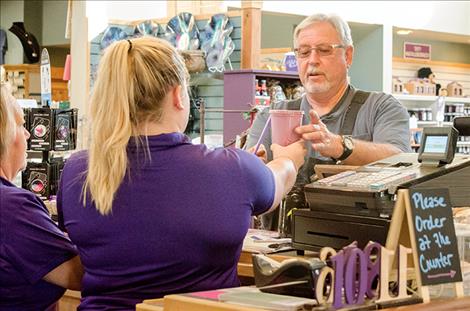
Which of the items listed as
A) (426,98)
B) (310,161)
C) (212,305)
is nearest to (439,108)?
(426,98)

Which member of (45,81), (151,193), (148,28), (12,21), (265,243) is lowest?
(265,243)

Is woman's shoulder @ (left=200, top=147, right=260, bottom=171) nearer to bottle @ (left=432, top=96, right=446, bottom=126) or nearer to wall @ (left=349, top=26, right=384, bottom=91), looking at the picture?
wall @ (left=349, top=26, right=384, bottom=91)

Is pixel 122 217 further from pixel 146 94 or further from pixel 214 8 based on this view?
pixel 214 8

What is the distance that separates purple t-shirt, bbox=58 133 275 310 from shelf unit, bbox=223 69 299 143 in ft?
18.9

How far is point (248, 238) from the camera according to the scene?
9.70 feet

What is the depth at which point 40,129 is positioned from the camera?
434 cm

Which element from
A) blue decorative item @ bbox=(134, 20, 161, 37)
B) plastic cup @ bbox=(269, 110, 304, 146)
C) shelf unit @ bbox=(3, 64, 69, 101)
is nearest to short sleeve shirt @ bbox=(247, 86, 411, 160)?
plastic cup @ bbox=(269, 110, 304, 146)

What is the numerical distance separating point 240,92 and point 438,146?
5887mm

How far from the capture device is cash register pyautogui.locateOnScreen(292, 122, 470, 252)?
2.29 meters

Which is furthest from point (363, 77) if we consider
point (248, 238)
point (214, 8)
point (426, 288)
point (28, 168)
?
point (426, 288)

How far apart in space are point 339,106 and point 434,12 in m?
10.4

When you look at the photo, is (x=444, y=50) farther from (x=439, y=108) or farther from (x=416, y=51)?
(x=439, y=108)

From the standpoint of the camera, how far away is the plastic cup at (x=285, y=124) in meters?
2.74

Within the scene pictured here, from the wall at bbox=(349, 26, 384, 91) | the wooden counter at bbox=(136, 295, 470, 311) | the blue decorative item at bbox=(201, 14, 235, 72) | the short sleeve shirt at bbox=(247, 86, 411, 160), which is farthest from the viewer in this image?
the wall at bbox=(349, 26, 384, 91)
